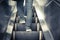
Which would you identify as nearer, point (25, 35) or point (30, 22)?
point (25, 35)

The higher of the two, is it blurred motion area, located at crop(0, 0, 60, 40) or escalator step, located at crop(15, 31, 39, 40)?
blurred motion area, located at crop(0, 0, 60, 40)

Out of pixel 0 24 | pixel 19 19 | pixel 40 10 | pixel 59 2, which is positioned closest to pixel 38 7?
pixel 40 10

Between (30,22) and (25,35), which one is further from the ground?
(30,22)

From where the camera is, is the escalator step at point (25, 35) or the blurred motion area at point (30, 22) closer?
the blurred motion area at point (30, 22)

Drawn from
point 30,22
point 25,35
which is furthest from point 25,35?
point 30,22

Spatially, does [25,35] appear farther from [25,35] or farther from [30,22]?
[30,22]

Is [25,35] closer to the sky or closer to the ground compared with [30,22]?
closer to the ground

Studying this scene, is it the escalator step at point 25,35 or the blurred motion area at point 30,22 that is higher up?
the blurred motion area at point 30,22

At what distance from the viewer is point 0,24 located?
3.35 metres

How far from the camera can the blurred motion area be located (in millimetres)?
2695

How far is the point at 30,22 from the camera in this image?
369 centimetres

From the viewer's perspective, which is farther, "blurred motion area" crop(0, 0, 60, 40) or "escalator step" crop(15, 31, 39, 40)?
"escalator step" crop(15, 31, 39, 40)

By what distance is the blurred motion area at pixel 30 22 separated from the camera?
2695 mm

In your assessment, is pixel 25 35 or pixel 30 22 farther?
pixel 30 22
